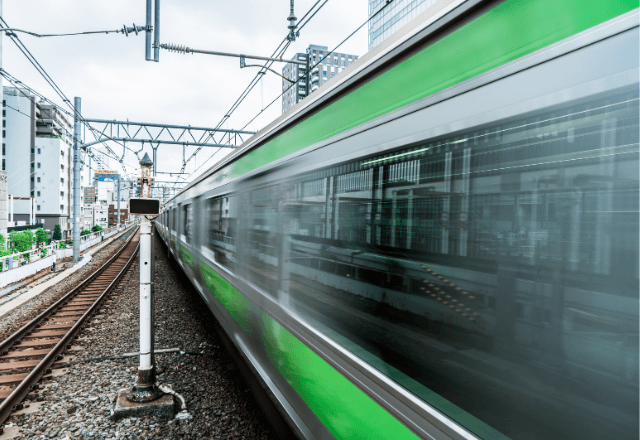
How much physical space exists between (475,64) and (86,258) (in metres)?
20.3

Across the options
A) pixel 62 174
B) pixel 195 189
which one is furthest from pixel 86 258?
pixel 62 174

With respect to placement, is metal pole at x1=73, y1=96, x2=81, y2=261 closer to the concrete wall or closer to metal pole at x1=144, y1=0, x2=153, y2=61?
the concrete wall

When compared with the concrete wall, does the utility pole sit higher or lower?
higher

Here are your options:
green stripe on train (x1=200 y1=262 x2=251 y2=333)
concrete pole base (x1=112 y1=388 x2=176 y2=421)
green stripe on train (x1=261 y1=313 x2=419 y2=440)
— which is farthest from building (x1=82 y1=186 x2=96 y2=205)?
green stripe on train (x1=261 y1=313 x2=419 y2=440)

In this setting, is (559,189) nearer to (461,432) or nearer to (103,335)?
(461,432)

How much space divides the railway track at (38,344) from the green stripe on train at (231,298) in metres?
2.38

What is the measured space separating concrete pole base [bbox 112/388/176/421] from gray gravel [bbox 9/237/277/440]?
0.22 feet

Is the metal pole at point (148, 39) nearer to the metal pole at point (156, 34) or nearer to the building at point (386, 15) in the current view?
the metal pole at point (156, 34)

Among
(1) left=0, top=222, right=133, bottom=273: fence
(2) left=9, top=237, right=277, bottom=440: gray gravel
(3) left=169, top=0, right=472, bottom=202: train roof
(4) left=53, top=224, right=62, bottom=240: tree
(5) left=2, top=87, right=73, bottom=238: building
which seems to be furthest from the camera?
(4) left=53, top=224, right=62, bottom=240: tree

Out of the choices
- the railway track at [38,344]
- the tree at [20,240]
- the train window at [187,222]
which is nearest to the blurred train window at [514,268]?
the railway track at [38,344]

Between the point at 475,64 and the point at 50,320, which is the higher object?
the point at 475,64

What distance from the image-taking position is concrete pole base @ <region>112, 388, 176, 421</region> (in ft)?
13.8

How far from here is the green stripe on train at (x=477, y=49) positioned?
1.10 metres

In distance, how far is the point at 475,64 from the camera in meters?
1.41
